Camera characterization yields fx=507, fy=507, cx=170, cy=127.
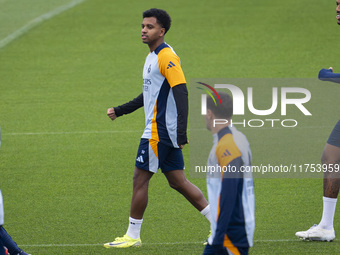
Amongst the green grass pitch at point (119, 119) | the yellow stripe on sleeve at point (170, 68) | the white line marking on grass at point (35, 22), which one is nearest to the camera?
the yellow stripe on sleeve at point (170, 68)

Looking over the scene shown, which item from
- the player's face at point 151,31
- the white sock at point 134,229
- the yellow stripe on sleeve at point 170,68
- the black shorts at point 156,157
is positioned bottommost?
the white sock at point 134,229

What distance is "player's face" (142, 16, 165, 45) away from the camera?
14.7ft

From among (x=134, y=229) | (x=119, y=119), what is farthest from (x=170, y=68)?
(x=119, y=119)

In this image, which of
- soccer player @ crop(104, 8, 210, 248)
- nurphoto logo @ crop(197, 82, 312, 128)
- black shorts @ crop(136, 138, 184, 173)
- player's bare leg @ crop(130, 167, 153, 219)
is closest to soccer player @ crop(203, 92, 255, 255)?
soccer player @ crop(104, 8, 210, 248)

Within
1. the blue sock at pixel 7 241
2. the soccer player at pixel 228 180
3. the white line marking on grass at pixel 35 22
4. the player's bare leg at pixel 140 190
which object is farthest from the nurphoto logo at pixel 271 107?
the white line marking on grass at pixel 35 22

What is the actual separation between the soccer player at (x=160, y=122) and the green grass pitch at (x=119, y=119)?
1.34ft

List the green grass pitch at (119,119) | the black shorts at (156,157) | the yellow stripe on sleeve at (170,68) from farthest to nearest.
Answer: the green grass pitch at (119,119), the black shorts at (156,157), the yellow stripe on sleeve at (170,68)

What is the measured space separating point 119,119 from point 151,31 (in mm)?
5241

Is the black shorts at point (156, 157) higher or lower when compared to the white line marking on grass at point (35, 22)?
lower

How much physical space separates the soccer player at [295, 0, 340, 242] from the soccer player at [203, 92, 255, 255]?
5.78 feet

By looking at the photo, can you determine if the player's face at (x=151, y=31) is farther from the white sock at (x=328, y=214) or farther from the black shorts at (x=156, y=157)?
the white sock at (x=328, y=214)

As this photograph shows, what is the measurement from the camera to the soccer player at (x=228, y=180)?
2939 millimetres

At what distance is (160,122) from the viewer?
14.5 ft

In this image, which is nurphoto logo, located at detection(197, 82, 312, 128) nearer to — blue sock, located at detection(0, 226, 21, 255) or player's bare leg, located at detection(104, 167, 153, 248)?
player's bare leg, located at detection(104, 167, 153, 248)
